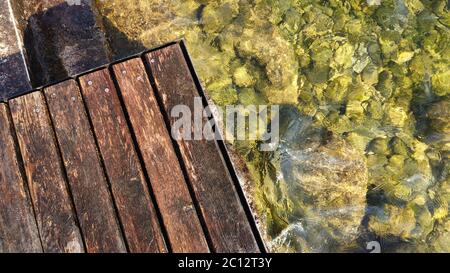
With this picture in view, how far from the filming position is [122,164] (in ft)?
9.00

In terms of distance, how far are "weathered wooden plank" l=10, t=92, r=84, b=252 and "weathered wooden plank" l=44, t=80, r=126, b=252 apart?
53 millimetres

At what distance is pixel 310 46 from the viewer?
4.65 metres

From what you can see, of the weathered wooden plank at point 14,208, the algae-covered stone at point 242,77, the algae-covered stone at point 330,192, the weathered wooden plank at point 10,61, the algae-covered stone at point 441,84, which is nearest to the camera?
the weathered wooden plank at point 14,208

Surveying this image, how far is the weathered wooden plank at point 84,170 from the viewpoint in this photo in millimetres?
2627

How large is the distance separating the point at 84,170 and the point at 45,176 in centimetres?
25

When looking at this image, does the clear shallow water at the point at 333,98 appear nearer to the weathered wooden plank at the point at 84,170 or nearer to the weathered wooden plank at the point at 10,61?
the weathered wooden plank at the point at 10,61

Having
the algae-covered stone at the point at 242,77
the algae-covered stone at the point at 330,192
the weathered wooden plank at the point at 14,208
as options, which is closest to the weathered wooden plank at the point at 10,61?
the weathered wooden plank at the point at 14,208

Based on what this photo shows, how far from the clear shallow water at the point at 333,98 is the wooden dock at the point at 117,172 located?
4.28 ft

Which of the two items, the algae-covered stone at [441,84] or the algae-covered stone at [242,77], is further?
the algae-covered stone at [441,84]

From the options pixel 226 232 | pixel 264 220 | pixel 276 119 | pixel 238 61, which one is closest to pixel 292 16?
pixel 238 61

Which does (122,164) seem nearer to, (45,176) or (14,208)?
(45,176)

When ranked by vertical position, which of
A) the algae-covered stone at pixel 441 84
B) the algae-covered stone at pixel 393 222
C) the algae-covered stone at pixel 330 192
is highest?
the algae-covered stone at pixel 441 84
